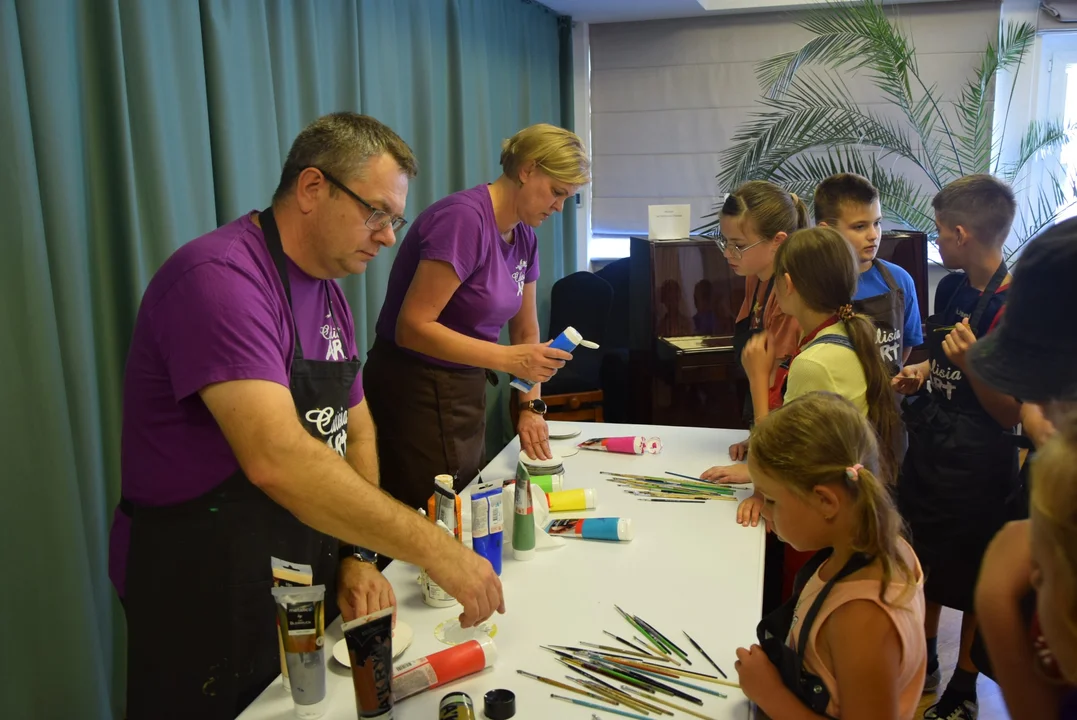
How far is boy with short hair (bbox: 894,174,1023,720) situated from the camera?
7.42 feet

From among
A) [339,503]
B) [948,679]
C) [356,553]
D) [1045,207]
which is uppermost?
[1045,207]

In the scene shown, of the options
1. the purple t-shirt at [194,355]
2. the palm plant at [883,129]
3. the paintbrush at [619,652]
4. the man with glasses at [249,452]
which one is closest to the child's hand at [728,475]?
the paintbrush at [619,652]

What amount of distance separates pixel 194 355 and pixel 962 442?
194 cm

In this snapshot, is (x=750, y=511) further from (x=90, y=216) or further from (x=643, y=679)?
(x=90, y=216)

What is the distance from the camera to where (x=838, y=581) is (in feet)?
4.22

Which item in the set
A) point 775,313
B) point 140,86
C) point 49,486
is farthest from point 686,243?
point 49,486

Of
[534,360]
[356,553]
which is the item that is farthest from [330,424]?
[534,360]

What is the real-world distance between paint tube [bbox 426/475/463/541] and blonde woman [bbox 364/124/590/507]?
0.54m

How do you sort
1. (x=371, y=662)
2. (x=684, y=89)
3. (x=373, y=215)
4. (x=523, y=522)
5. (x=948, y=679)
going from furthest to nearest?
(x=684, y=89)
(x=948, y=679)
(x=523, y=522)
(x=373, y=215)
(x=371, y=662)

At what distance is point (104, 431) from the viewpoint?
222 cm

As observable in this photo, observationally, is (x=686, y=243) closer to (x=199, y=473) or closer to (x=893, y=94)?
(x=893, y=94)

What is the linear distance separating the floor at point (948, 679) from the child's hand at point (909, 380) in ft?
2.69

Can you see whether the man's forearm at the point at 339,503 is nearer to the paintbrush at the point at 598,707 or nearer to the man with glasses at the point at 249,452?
the man with glasses at the point at 249,452

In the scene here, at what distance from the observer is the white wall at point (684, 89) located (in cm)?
489
